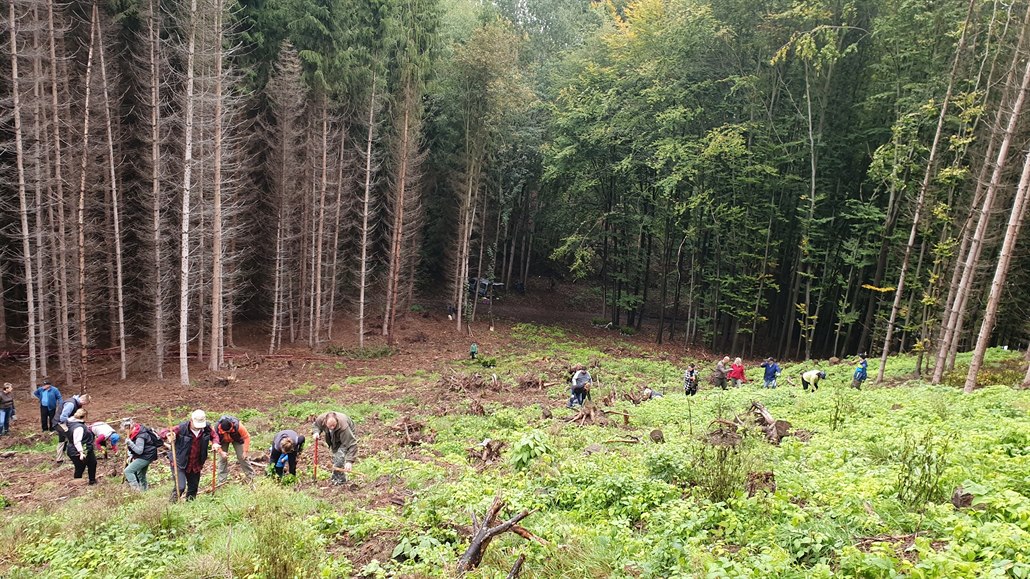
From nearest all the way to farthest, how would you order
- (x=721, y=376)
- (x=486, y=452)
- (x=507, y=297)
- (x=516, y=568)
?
(x=516, y=568) < (x=486, y=452) < (x=721, y=376) < (x=507, y=297)

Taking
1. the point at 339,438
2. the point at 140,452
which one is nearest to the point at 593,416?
the point at 339,438

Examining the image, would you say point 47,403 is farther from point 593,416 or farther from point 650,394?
point 650,394

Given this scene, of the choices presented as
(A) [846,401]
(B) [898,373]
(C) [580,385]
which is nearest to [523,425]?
(C) [580,385]

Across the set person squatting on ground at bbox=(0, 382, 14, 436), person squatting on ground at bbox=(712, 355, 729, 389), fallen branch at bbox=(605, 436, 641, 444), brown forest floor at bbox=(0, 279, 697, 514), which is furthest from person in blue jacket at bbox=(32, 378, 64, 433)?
person squatting on ground at bbox=(712, 355, 729, 389)

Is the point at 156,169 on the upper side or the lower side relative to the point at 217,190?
upper

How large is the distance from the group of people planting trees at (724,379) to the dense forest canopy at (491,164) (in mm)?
2147

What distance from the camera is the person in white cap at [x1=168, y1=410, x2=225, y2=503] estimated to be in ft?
28.1

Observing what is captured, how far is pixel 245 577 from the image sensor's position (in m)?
5.22

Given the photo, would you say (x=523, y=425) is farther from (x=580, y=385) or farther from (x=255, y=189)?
(x=255, y=189)

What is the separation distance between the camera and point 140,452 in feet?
31.0

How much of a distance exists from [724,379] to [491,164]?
2049 cm

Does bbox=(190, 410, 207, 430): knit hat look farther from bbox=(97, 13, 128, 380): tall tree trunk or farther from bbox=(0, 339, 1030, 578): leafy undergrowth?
bbox=(97, 13, 128, 380): tall tree trunk

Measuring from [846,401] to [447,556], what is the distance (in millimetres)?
10512

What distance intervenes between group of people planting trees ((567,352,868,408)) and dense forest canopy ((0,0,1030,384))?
2.15m
